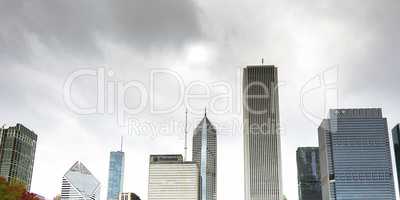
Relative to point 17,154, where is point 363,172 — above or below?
below

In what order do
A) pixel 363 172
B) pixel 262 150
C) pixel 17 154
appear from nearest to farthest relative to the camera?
pixel 17 154 < pixel 262 150 < pixel 363 172

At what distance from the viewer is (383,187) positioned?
634ft

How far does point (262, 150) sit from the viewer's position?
19438 cm

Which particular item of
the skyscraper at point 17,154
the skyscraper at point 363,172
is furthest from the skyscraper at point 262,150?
the skyscraper at point 17,154

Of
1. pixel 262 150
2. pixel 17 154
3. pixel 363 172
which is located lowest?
pixel 363 172

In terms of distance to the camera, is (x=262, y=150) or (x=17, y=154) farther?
(x=262, y=150)

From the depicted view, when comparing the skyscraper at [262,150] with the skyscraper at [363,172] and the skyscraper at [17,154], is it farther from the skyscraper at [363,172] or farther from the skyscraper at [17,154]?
the skyscraper at [17,154]

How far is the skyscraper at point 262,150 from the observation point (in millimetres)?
189125

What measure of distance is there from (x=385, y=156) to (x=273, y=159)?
45.1 meters

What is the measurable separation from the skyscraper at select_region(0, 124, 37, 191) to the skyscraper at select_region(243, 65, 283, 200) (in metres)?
80.3

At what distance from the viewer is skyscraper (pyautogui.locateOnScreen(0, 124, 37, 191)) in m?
177

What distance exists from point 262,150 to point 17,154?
90009 millimetres

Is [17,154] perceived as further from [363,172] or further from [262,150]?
[363,172]

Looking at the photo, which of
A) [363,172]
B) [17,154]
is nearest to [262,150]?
[363,172]
